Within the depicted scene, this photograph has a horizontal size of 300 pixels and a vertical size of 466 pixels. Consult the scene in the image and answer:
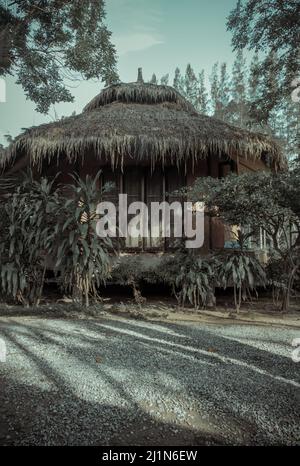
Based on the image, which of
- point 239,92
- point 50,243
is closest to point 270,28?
point 50,243

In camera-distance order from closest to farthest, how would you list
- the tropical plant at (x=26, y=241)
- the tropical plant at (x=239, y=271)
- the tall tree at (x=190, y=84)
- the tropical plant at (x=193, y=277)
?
the tropical plant at (x=26, y=241) < the tropical plant at (x=239, y=271) < the tropical plant at (x=193, y=277) < the tall tree at (x=190, y=84)

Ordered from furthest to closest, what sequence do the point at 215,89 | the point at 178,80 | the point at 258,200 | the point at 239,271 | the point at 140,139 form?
the point at 178,80
the point at 215,89
the point at 140,139
the point at 239,271
the point at 258,200

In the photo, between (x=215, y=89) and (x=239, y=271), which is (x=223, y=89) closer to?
(x=215, y=89)

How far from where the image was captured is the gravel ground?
1898mm

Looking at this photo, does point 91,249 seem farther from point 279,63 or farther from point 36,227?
point 279,63

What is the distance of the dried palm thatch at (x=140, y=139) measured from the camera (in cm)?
664

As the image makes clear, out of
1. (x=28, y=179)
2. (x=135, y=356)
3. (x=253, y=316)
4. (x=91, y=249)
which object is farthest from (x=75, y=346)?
(x=28, y=179)

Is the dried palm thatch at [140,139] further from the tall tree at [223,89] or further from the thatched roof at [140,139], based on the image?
the tall tree at [223,89]

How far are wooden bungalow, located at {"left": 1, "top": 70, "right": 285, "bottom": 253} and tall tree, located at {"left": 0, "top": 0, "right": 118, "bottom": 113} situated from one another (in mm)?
2242

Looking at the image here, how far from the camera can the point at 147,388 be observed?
2.46m

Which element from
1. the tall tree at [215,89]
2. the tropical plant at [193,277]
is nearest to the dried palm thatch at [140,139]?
the tropical plant at [193,277]

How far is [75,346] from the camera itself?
11.4ft

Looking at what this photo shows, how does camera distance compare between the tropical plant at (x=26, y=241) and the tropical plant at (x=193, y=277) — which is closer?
the tropical plant at (x=26, y=241)

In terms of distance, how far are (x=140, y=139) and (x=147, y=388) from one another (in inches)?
196
